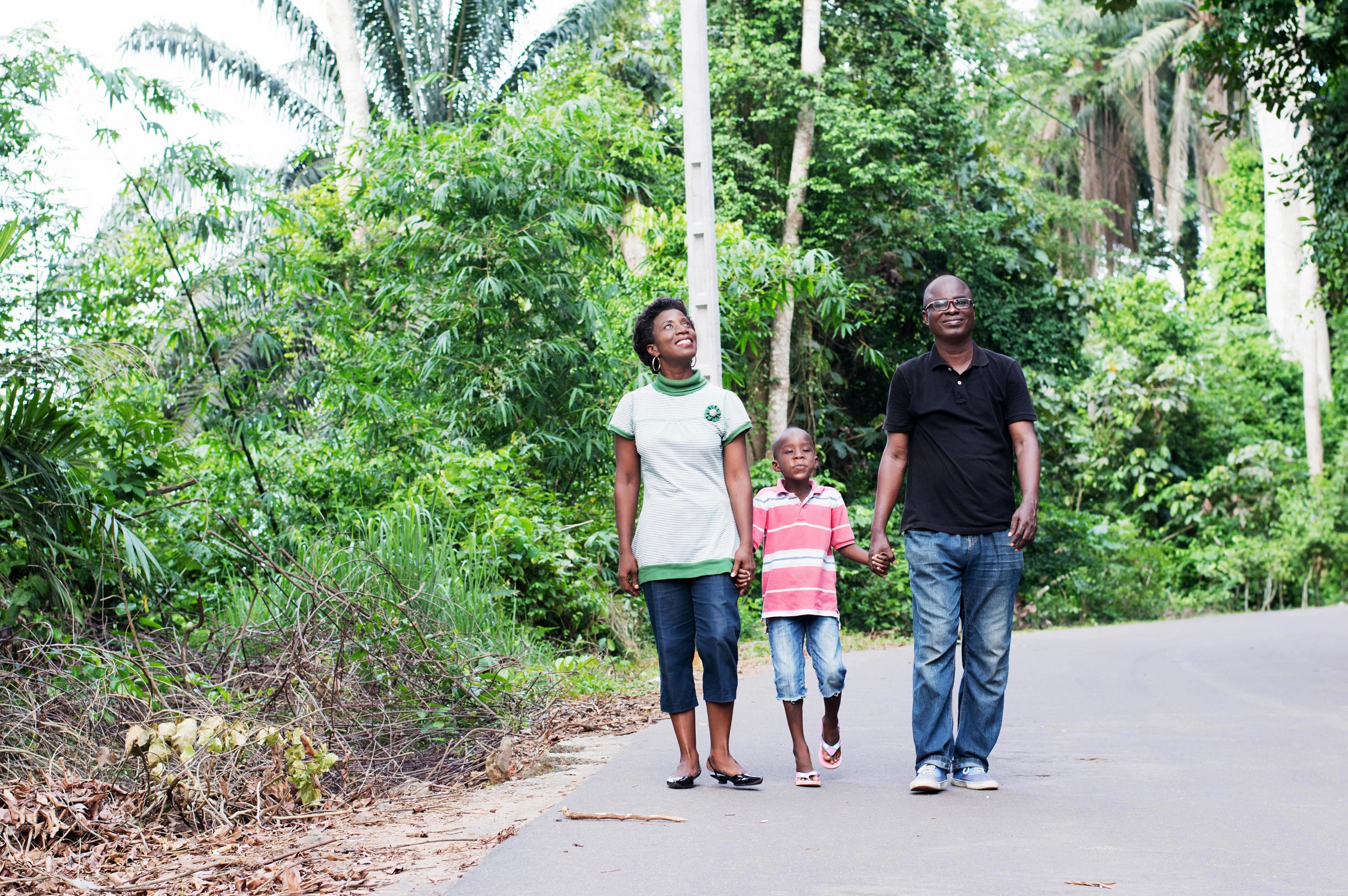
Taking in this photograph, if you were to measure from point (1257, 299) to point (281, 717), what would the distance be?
33583mm

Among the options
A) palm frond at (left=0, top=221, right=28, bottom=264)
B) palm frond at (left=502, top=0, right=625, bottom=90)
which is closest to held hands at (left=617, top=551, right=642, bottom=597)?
palm frond at (left=0, top=221, right=28, bottom=264)

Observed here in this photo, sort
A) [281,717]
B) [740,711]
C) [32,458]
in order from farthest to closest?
[740,711]
[32,458]
[281,717]

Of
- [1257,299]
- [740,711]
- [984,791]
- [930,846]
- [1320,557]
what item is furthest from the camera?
[1257,299]

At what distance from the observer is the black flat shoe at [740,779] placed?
5.42 metres

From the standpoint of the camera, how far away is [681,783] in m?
5.42

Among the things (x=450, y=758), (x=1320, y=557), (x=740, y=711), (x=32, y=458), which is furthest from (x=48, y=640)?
(x=1320, y=557)

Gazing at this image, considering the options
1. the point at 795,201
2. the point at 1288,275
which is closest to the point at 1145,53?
the point at 1288,275

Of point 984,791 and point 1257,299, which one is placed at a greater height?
point 1257,299

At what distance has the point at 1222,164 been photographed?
3856 centimetres

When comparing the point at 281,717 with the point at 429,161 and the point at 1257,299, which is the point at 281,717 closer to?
the point at 429,161

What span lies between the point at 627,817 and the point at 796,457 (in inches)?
74.4

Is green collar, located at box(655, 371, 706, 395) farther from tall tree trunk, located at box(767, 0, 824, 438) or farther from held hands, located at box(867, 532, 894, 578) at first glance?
tall tree trunk, located at box(767, 0, 824, 438)

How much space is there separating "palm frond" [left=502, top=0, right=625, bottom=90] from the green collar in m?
17.5

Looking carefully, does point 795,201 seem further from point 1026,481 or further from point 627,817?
point 627,817
